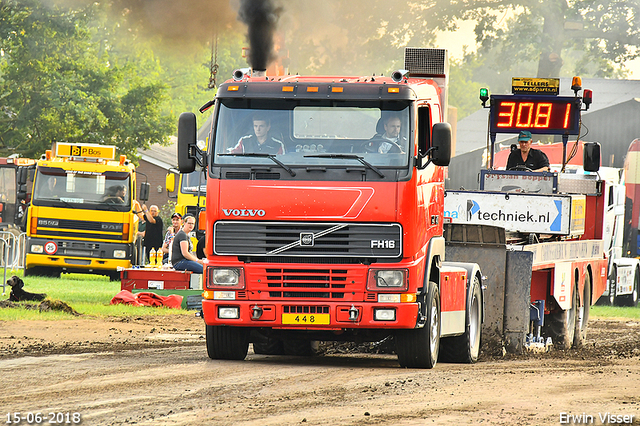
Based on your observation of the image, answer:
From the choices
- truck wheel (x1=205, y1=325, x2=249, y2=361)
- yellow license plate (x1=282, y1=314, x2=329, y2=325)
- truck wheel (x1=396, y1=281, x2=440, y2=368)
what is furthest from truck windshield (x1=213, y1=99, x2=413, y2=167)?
truck wheel (x1=205, y1=325, x2=249, y2=361)

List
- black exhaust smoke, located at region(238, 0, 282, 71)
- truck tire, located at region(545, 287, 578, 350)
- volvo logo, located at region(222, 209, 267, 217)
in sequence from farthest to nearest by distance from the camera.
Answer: black exhaust smoke, located at region(238, 0, 282, 71)
truck tire, located at region(545, 287, 578, 350)
volvo logo, located at region(222, 209, 267, 217)

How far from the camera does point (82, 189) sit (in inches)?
1043

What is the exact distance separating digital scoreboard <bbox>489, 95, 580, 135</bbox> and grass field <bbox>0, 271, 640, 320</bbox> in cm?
650

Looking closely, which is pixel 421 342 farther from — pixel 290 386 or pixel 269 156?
pixel 269 156

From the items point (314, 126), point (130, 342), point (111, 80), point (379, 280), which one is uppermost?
point (111, 80)

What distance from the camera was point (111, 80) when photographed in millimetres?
37938

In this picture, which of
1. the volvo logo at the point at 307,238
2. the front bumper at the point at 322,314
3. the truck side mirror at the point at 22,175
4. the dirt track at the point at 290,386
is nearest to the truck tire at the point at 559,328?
the dirt track at the point at 290,386

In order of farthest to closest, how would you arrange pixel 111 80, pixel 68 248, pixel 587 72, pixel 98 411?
pixel 587 72 → pixel 111 80 → pixel 68 248 → pixel 98 411

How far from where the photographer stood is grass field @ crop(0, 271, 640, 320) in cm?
1733

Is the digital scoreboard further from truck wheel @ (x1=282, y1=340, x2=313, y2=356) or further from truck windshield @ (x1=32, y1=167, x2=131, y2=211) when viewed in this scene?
truck windshield @ (x1=32, y1=167, x2=131, y2=211)

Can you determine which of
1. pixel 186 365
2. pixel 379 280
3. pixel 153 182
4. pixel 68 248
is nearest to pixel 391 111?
pixel 379 280

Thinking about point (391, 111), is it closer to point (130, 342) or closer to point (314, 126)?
point (314, 126)

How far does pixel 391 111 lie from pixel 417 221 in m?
1.17

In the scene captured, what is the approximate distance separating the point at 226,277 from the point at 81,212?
1600 centimetres
